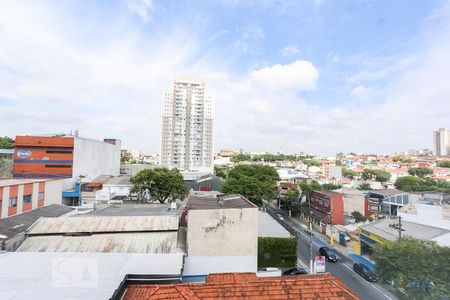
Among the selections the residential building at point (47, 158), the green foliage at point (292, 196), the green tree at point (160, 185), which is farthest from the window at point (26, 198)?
the green foliage at point (292, 196)

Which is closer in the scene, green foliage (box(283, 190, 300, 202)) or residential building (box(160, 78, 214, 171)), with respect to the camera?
green foliage (box(283, 190, 300, 202))

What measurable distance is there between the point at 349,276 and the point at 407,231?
6.90m

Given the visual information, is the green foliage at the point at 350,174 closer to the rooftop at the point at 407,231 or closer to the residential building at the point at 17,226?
the rooftop at the point at 407,231

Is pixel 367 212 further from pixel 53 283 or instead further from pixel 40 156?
pixel 40 156

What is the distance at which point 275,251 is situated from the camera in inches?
809

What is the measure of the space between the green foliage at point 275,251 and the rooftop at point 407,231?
8.68m

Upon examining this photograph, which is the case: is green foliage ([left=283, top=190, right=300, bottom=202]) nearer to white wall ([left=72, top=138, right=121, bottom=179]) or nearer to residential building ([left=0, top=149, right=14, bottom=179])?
white wall ([left=72, top=138, right=121, bottom=179])

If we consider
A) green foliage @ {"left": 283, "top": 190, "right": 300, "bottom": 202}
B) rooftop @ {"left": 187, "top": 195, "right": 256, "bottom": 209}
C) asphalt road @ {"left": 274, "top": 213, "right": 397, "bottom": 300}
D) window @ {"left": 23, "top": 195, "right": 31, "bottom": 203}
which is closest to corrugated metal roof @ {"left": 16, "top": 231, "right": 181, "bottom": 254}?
rooftop @ {"left": 187, "top": 195, "right": 256, "bottom": 209}

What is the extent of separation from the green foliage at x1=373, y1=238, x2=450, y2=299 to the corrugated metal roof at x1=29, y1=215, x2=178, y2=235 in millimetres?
13490

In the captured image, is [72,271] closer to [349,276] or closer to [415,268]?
[415,268]

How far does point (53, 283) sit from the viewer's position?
10.9m

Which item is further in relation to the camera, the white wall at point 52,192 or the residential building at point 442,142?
the residential building at point 442,142

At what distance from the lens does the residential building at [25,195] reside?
915 inches

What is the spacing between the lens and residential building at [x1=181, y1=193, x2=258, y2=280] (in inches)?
633
